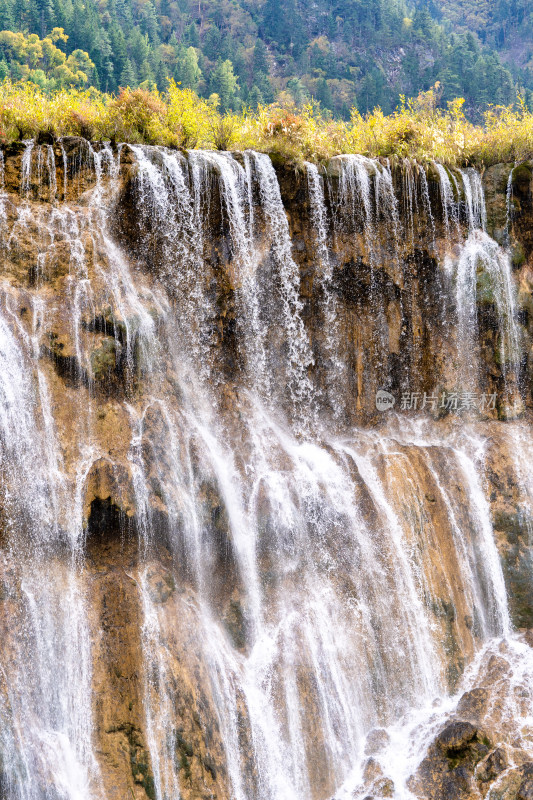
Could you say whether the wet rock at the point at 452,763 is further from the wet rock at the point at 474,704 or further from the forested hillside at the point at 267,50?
the forested hillside at the point at 267,50

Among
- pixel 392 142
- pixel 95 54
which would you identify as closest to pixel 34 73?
pixel 95 54

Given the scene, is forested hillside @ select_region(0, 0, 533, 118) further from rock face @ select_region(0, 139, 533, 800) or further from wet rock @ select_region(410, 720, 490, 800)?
wet rock @ select_region(410, 720, 490, 800)

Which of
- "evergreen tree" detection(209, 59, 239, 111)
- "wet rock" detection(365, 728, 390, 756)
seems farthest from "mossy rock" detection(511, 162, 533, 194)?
"evergreen tree" detection(209, 59, 239, 111)

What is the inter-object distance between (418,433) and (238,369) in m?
4.70

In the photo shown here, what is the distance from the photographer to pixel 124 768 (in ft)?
34.3

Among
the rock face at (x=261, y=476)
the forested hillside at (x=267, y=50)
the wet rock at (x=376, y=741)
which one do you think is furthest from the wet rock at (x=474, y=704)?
the forested hillside at (x=267, y=50)

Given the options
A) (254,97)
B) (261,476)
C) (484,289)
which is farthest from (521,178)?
(254,97)

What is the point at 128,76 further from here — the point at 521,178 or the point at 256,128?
A: the point at 521,178

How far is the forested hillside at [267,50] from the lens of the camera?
2430 inches

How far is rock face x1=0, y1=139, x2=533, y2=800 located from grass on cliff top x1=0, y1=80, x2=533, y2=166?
3.21ft

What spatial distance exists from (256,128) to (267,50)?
249 feet

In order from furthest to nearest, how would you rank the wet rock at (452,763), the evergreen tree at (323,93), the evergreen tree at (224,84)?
the evergreen tree at (323,93)
the evergreen tree at (224,84)
the wet rock at (452,763)

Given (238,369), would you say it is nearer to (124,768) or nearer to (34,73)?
(124,768)

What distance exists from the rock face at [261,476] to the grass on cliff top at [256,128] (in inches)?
38.6
